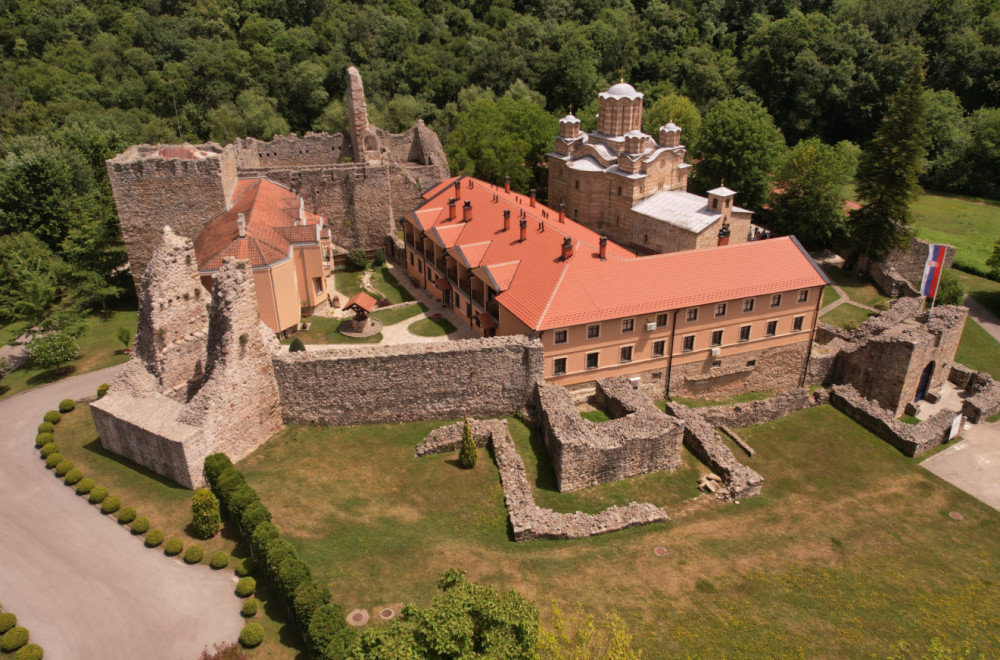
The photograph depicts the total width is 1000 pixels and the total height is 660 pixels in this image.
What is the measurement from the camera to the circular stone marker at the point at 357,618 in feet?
69.3

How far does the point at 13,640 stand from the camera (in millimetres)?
20156

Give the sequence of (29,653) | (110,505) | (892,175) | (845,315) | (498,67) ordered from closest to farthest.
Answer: (29,653) < (110,505) < (845,315) < (892,175) < (498,67)

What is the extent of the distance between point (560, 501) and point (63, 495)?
19.2 m

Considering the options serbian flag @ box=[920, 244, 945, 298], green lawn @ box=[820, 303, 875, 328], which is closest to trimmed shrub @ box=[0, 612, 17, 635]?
green lawn @ box=[820, 303, 875, 328]

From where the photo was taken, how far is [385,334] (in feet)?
132

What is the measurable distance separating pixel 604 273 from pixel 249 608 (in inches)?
868

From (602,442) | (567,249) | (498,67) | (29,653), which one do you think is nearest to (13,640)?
(29,653)

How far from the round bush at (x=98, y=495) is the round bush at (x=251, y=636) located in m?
9.23

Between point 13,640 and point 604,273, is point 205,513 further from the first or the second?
point 604,273

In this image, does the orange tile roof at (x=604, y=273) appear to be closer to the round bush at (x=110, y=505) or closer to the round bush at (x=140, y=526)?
the round bush at (x=140, y=526)

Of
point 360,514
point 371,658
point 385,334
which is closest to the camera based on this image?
point 371,658

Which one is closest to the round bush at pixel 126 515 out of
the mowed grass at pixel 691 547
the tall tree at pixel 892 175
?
the mowed grass at pixel 691 547

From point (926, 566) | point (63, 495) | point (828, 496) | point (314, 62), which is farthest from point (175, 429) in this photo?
point (314, 62)

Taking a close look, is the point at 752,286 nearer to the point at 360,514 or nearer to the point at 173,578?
the point at 360,514
